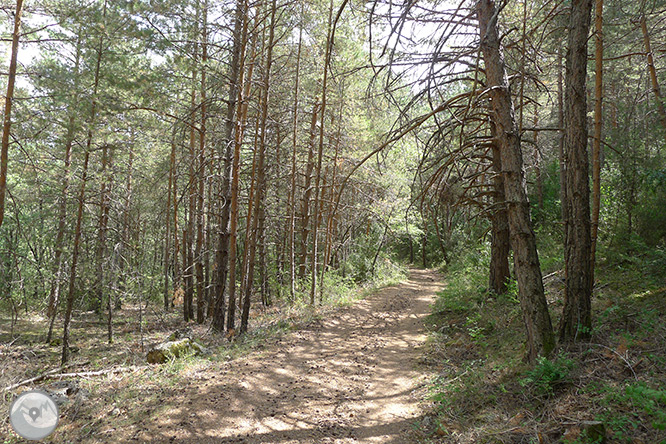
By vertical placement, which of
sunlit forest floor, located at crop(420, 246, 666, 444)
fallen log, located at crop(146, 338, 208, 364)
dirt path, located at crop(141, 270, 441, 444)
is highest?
sunlit forest floor, located at crop(420, 246, 666, 444)

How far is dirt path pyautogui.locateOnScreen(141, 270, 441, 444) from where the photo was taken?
4.48 metres

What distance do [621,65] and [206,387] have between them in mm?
17805

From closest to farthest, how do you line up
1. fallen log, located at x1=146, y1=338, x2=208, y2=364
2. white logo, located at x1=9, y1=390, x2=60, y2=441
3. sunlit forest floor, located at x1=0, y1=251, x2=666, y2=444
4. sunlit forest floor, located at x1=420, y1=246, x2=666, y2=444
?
sunlit forest floor, located at x1=420, y1=246, x2=666, y2=444
sunlit forest floor, located at x1=0, y1=251, x2=666, y2=444
white logo, located at x1=9, y1=390, x2=60, y2=441
fallen log, located at x1=146, y1=338, x2=208, y2=364

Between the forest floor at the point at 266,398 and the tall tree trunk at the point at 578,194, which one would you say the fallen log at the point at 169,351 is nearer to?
the forest floor at the point at 266,398

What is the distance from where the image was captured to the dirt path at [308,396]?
448 centimetres

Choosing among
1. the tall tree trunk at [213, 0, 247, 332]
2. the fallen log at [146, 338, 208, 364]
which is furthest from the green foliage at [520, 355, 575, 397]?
the tall tree trunk at [213, 0, 247, 332]

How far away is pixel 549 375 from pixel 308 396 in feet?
11.2

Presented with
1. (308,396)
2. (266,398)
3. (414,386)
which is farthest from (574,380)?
(266,398)

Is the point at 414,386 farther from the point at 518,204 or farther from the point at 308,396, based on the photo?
the point at 518,204

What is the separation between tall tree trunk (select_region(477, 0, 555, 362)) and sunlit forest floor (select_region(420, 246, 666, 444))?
1.22ft

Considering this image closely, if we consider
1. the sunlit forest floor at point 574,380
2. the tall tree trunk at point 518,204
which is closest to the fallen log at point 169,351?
the sunlit forest floor at point 574,380

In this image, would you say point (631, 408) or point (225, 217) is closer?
point (631, 408)

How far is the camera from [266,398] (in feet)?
17.8

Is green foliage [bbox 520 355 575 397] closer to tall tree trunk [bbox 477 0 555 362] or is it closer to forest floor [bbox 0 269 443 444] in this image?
tall tree trunk [bbox 477 0 555 362]
